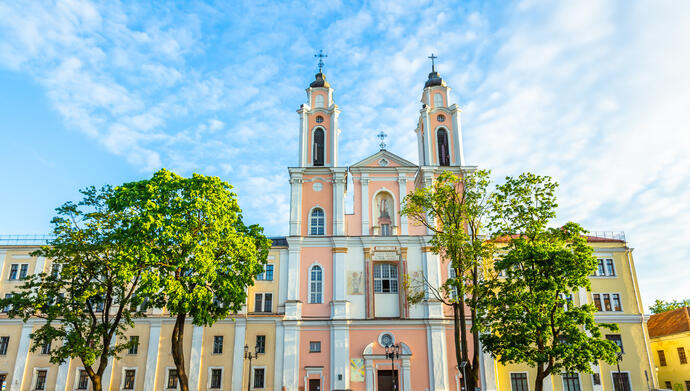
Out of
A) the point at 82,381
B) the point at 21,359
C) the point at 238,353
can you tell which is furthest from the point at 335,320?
the point at 21,359

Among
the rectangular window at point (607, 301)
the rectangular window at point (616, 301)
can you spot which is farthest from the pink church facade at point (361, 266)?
the rectangular window at point (616, 301)

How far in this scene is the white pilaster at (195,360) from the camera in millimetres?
31594

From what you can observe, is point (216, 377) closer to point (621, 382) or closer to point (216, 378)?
point (216, 378)

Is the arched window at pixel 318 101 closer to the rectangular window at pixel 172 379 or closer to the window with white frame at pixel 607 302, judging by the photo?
the rectangular window at pixel 172 379

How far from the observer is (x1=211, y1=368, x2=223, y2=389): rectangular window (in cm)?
3180

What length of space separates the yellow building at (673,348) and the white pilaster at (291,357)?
1052 inches

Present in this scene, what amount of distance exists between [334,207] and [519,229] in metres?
14.3

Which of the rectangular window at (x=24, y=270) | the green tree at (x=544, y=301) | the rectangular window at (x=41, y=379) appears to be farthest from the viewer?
the rectangular window at (x=24, y=270)

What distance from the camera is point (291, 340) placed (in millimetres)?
31234

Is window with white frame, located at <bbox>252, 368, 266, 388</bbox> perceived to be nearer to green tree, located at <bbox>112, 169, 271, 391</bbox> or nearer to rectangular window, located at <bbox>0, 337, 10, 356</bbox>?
green tree, located at <bbox>112, 169, 271, 391</bbox>

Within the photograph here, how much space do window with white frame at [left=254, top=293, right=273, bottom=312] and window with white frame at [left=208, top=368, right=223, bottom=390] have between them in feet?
14.7

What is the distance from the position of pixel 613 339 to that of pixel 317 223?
68.8ft

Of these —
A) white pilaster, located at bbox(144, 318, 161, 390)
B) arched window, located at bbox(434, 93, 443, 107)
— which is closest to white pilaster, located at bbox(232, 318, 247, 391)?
white pilaster, located at bbox(144, 318, 161, 390)

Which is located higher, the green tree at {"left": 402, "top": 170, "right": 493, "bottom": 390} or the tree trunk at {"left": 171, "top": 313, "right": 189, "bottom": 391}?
the green tree at {"left": 402, "top": 170, "right": 493, "bottom": 390}
